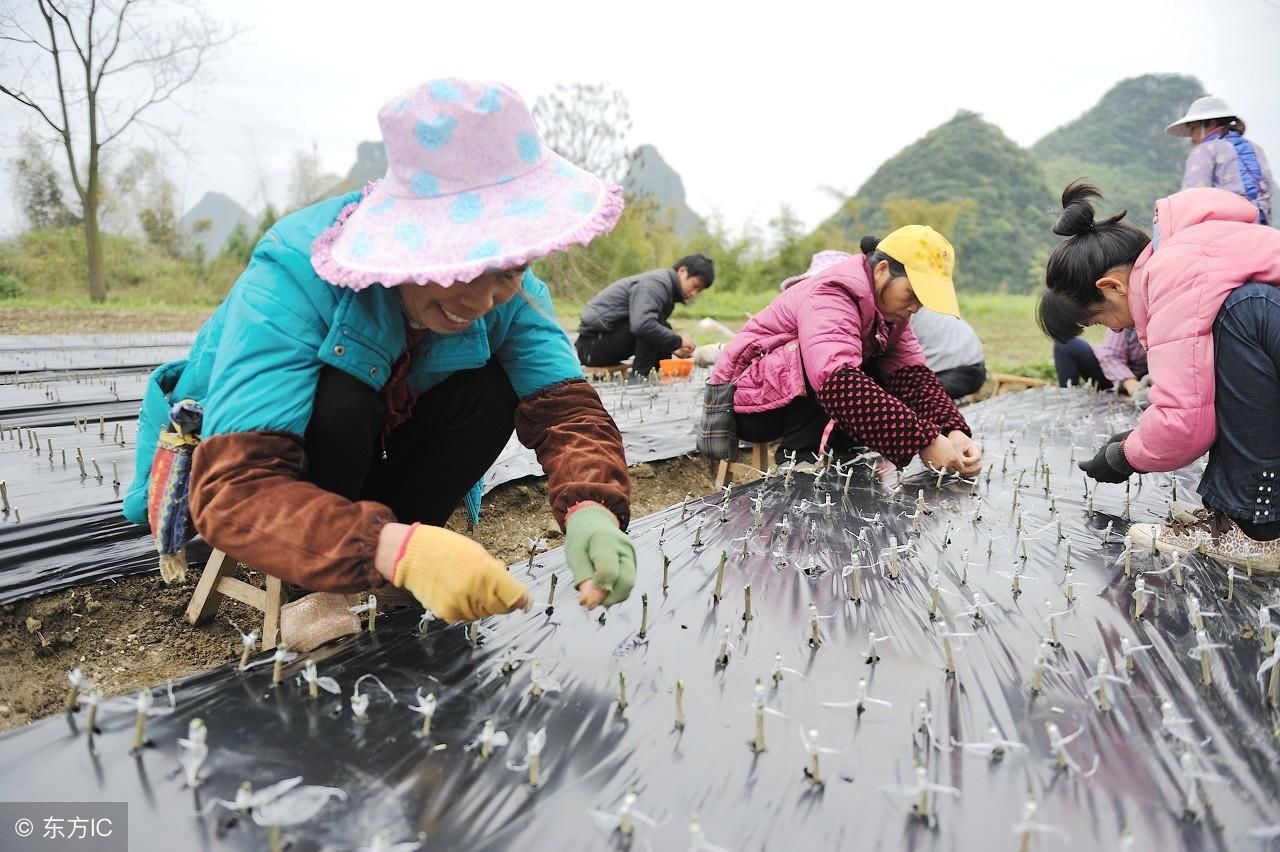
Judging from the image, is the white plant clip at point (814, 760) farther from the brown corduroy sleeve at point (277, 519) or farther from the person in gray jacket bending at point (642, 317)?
the person in gray jacket bending at point (642, 317)

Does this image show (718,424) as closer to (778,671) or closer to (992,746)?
(778,671)

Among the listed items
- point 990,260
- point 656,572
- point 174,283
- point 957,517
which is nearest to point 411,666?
point 656,572

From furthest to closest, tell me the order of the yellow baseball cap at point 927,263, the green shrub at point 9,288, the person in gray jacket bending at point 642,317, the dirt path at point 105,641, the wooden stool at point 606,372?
the green shrub at point 9,288 < the wooden stool at point 606,372 < the person in gray jacket bending at point 642,317 < the yellow baseball cap at point 927,263 < the dirt path at point 105,641

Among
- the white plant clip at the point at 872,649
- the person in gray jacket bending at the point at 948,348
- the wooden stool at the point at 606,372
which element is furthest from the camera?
the wooden stool at the point at 606,372

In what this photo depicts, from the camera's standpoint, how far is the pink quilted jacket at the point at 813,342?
Result: 96.1 inches

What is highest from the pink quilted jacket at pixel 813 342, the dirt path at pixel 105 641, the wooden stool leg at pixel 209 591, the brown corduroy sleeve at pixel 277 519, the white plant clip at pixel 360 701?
the pink quilted jacket at pixel 813 342

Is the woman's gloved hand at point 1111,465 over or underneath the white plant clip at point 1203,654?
over

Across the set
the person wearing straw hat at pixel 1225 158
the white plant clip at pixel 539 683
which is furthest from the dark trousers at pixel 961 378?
the white plant clip at pixel 539 683

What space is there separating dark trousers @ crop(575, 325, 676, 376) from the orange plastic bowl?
95mm

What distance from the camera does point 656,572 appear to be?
1743mm

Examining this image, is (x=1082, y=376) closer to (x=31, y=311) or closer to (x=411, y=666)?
(x=411, y=666)

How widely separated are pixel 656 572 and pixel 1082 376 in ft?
14.4

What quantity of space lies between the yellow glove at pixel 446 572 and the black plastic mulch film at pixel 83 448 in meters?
1.23

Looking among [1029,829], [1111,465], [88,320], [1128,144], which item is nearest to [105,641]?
[1029,829]
